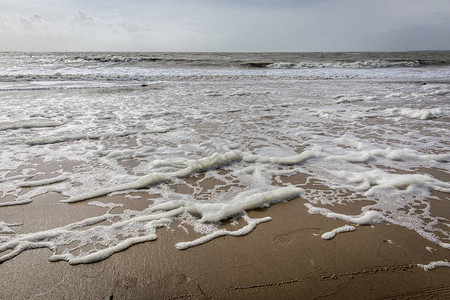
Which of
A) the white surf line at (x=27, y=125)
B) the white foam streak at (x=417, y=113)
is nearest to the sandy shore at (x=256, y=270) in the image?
the white surf line at (x=27, y=125)

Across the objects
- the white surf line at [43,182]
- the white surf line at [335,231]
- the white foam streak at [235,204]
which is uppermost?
the white surf line at [43,182]

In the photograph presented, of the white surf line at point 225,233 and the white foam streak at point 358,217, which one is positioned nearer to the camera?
the white surf line at point 225,233

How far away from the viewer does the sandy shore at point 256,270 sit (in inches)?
69.4

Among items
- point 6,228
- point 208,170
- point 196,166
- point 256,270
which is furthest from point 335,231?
point 6,228

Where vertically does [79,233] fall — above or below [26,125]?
below

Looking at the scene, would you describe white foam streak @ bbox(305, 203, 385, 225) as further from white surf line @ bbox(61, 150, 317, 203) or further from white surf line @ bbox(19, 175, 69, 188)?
white surf line @ bbox(19, 175, 69, 188)

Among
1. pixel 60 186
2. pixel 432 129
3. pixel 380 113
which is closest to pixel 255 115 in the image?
pixel 380 113

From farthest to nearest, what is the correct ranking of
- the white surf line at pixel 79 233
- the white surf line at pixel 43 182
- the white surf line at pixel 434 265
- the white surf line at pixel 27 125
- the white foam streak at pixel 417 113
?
1. the white foam streak at pixel 417 113
2. the white surf line at pixel 27 125
3. the white surf line at pixel 43 182
4. the white surf line at pixel 79 233
5. the white surf line at pixel 434 265

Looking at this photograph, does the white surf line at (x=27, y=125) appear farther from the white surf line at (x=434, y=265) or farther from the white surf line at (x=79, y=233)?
the white surf line at (x=434, y=265)

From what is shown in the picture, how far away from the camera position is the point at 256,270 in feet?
6.40

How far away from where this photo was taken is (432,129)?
549cm

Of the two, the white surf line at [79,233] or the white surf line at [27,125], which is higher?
the white surf line at [27,125]

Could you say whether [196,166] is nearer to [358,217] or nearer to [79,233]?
[79,233]

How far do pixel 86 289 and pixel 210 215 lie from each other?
114 centimetres
